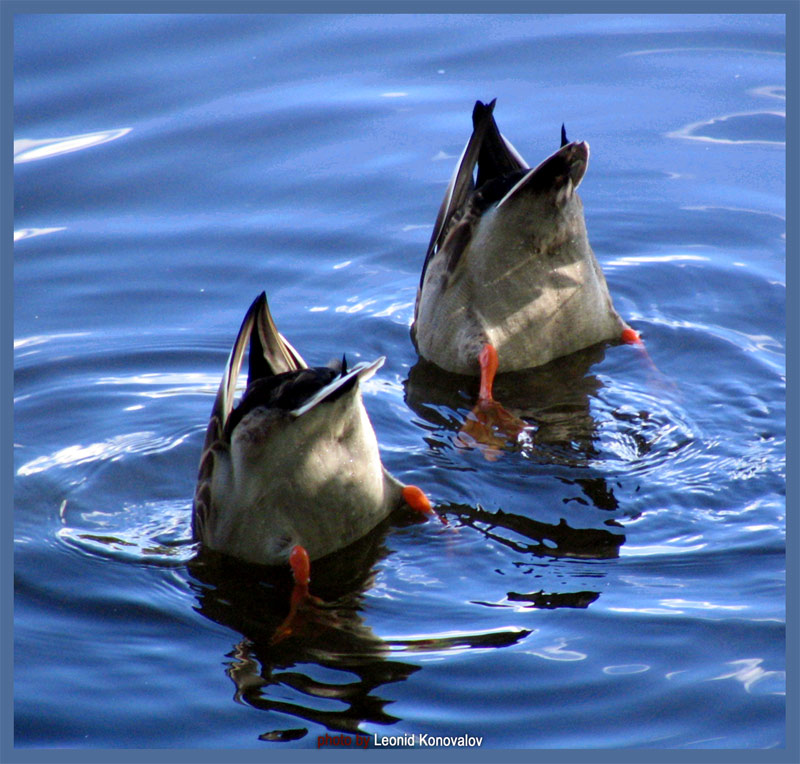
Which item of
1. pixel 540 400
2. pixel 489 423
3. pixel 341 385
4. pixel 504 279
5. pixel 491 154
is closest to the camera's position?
pixel 341 385

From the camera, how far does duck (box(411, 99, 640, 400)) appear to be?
6.85 metres

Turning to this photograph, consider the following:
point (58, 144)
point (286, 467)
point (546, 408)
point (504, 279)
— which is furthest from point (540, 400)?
point (58, 144)

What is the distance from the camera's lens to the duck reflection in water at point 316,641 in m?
4.52

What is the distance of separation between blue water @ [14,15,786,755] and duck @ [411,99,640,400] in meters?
0.18

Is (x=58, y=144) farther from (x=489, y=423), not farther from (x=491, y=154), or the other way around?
(x=489, y=423)

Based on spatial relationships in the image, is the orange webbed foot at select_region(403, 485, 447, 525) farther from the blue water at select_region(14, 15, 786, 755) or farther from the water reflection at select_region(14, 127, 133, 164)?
the water reflection at select_region(14, 127, 133, 164)

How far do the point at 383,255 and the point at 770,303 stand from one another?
8.84 ft

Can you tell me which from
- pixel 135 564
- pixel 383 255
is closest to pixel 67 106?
pixel 383 255

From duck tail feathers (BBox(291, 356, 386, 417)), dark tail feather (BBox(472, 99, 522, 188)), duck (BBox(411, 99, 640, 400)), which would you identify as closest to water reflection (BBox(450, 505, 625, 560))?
duck tail feathers (BBox(291, 356, 386, 417))

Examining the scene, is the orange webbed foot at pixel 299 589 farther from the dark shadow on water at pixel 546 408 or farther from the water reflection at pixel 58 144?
the water reflection at pixel 58 144

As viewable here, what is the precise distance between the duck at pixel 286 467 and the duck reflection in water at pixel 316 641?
9 cm

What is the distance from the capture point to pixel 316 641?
4914mm

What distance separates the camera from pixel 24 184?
9.41 meters

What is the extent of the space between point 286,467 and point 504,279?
240cm
